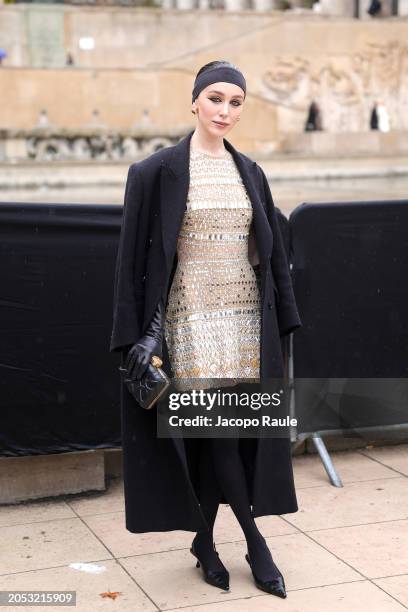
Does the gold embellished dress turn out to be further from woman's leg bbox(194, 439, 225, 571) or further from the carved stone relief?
the carved stone relief

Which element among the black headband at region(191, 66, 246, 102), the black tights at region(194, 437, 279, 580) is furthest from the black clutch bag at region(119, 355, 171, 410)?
the black headband at region(191, 66, 246, 102)

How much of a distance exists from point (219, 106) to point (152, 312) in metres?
0.84

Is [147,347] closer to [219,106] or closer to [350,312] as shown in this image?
[219,106]

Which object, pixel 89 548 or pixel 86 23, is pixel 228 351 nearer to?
pixel 89 548

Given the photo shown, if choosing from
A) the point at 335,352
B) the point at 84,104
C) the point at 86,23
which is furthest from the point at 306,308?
the point at 86,23

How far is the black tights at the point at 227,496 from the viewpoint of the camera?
14.0 ft

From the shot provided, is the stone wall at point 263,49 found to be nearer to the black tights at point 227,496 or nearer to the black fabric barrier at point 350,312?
the black fabric barrier at point 350,312

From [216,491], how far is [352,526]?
924mm

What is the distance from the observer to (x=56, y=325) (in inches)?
215

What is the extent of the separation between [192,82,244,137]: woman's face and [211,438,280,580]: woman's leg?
4.04 ft

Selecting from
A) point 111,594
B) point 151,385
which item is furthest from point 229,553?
point 151,385

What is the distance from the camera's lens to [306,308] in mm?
5902

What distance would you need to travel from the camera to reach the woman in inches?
163

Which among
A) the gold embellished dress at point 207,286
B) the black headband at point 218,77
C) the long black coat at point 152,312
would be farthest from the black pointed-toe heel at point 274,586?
the black headband at point 218,77
